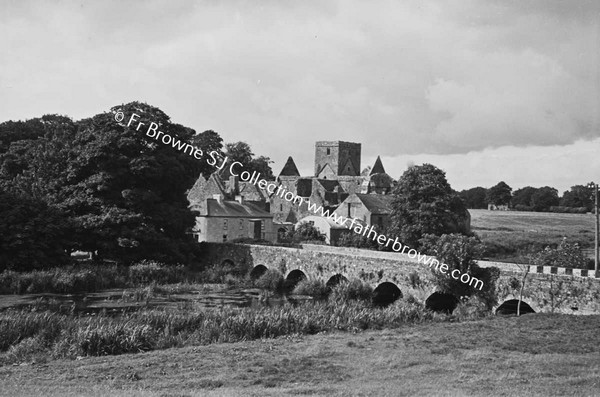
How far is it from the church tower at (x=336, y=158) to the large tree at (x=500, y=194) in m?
38.4

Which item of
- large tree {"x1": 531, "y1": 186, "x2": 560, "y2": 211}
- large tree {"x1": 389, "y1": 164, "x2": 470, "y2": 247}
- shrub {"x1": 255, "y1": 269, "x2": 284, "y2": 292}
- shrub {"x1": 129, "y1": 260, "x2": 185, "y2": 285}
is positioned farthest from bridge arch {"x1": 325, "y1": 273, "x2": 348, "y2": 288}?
large tree {"x1": 531, "y1": 186, "x2": 560, "y2": 211}

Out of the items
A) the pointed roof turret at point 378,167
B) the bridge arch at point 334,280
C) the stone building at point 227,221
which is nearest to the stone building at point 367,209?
the stone building at point 227,221

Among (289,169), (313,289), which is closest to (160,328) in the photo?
(313,289)

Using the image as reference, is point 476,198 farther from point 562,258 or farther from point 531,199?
point 562,258

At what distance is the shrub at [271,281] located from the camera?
38909mm

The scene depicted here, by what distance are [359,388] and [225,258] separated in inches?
1267

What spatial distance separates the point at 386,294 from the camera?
112 feet

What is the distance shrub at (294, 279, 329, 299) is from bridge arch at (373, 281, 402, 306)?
3349 millimetres

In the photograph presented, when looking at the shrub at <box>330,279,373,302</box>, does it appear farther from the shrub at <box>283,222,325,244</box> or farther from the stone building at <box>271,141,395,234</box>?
the stone building at <box>271,141,395,234</box>

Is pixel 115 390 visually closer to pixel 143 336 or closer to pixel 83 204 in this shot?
pixel 143 336

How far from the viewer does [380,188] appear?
8081 centimetres

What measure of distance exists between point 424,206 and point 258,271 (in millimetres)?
12821

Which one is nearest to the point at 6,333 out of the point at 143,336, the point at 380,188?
the point at 143,336

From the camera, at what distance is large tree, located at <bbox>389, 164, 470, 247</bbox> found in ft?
153
